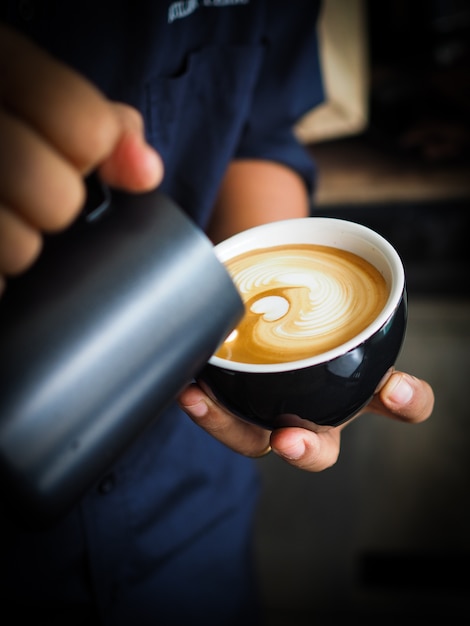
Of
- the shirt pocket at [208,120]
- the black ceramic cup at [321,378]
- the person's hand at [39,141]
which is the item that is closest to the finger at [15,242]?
the person's hand at [39,141]

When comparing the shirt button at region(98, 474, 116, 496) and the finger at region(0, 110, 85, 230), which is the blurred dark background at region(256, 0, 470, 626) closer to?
the shirt button at region(98, 474, 116, 496)

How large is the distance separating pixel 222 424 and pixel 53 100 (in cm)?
41

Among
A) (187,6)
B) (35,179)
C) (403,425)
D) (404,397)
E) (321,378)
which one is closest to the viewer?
(35,179)

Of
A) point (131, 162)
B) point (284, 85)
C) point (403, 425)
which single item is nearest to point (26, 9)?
point (131, 162)

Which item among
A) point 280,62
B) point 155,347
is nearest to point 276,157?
point 280,62

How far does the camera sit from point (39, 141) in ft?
1.06

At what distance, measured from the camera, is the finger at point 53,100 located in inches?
12.7

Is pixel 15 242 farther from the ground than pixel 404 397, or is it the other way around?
pixel 15 242

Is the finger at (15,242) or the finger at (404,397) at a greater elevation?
the finger at (15,242)

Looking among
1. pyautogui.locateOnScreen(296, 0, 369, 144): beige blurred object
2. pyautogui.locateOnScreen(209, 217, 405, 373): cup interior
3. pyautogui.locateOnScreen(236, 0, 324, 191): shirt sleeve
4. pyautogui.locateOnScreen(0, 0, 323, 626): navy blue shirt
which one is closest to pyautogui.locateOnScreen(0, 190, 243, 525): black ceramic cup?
pyautogui.locateOnScreen(209, 217, 405, 373): cup interior

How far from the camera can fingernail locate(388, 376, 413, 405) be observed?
61 centimetres

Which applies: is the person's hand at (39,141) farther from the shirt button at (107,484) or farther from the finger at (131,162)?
the shirt button at (107,484)

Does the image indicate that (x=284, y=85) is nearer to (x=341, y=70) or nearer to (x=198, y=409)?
(x=341, y=70)

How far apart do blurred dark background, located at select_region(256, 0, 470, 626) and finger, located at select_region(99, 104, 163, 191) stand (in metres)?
1.19
